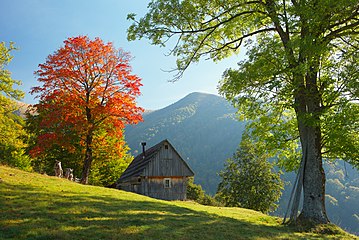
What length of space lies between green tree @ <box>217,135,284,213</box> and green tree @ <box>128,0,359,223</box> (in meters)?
26.5

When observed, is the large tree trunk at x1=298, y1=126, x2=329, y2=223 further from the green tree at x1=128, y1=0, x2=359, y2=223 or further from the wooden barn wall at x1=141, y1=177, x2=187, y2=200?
the wooden barn wall at x1=141, y1=177, x2=187, y2=200

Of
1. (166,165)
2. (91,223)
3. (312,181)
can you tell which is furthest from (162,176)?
(91,223)

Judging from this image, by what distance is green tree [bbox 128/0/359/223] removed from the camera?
1135 cm

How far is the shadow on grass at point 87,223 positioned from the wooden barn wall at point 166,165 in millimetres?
23575

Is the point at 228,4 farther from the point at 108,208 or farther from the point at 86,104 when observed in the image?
the point at 86,104

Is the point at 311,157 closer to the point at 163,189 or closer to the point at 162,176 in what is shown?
the point at 162,176

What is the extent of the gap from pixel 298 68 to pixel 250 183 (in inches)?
1303

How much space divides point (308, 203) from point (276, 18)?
835 centimetres

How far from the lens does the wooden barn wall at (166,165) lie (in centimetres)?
3546

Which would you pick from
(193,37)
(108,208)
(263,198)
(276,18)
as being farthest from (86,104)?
(263,198)

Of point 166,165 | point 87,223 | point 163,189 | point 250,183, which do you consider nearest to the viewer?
point 87,223

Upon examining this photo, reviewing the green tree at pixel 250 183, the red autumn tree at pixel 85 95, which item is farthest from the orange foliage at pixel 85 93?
the green tree at pixel 250 183

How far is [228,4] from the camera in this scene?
46.8 feet

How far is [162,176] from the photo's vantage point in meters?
Result: 35.6
